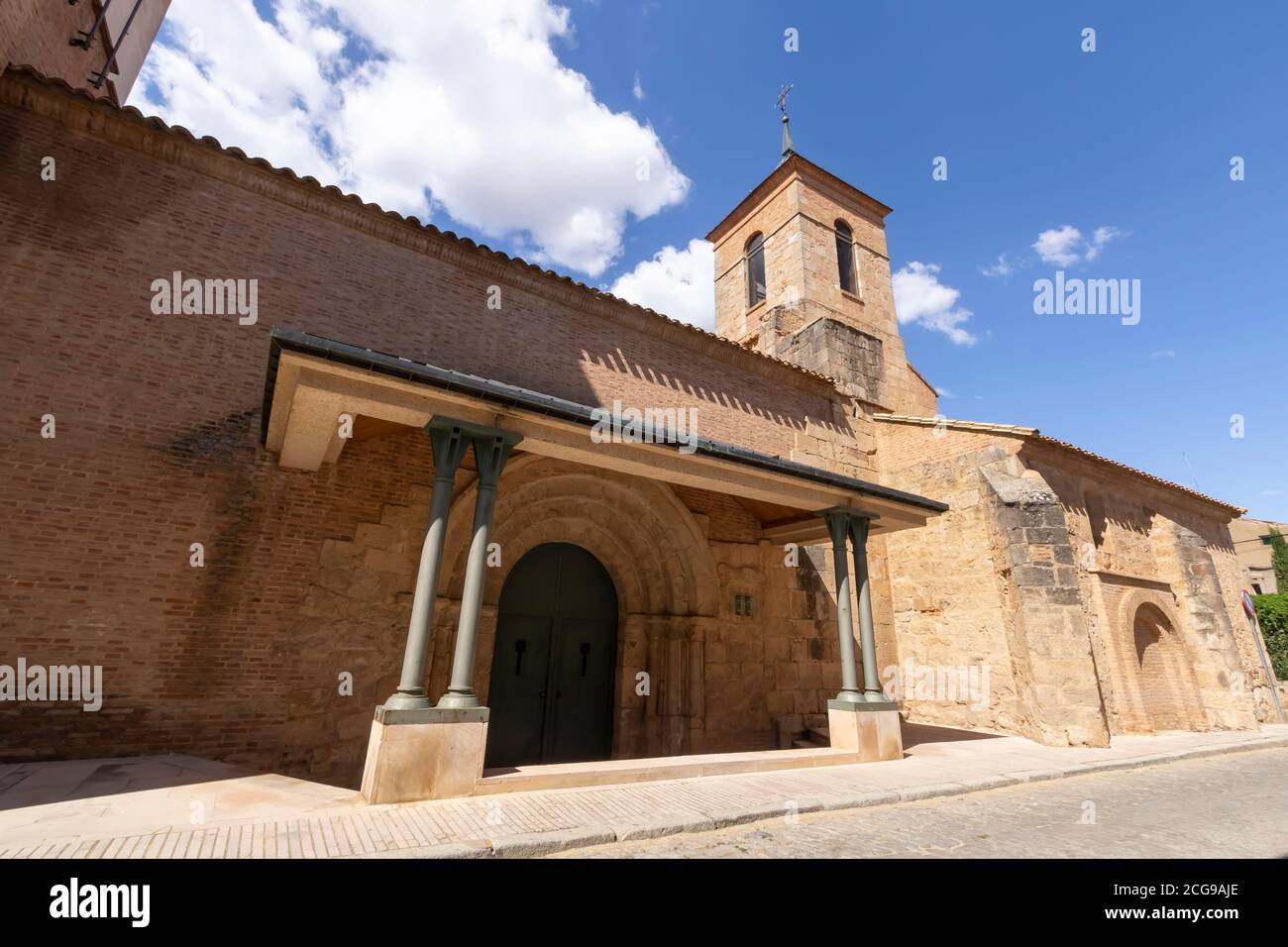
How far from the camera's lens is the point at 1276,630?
2028cm

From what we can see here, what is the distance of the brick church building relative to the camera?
5.03 m

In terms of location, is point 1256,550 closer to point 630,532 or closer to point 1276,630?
point 1276,630

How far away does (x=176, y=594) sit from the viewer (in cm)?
529

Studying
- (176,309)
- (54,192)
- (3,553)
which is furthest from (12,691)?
(54,192)

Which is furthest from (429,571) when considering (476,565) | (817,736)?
(817,736)

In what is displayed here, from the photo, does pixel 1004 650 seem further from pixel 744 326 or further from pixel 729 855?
pixel 744 326

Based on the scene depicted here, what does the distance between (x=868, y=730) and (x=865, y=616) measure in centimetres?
138

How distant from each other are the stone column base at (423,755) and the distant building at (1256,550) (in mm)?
47617

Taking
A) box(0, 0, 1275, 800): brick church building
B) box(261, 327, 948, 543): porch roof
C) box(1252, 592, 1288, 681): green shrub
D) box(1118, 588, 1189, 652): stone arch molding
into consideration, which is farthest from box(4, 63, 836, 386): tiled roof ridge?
box(1252, 592, 1288, 681): green shrub

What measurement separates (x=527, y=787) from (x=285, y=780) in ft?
6.23

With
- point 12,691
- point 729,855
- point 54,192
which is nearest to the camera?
point 729,855

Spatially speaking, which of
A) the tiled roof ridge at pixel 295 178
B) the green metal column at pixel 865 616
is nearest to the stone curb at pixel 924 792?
the green metal column at pixel 865 616

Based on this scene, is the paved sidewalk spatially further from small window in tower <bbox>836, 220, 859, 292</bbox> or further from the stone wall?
small window in tower <bbox>836, 220, 859, 292</bbox>

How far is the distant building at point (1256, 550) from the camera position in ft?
116
